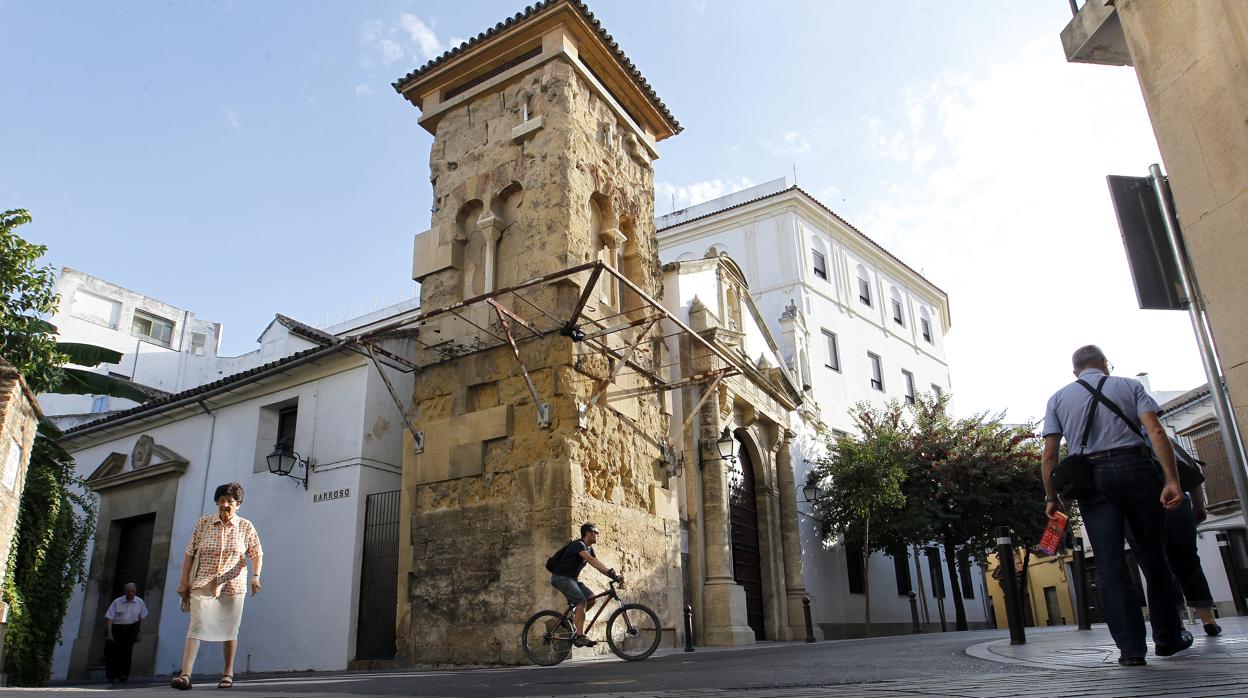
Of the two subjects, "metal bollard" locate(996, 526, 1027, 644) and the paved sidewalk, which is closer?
the paved sidewalk

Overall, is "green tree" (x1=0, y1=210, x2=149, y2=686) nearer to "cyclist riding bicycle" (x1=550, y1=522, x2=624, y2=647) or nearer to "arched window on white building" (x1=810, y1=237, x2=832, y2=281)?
"cyclist riding bicycle" (x1=550, y1=522, x2=624, y2=647)

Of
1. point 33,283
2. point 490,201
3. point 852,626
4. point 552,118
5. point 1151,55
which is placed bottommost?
point 852,626

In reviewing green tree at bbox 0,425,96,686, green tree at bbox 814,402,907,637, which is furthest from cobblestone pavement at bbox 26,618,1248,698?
green tree at bbox 814,402,907,637

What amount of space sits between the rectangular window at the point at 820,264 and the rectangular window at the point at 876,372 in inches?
134

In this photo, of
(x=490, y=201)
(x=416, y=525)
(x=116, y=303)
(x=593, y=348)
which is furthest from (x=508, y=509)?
(x=116, y=303)

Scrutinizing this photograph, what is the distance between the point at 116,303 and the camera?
34156mm

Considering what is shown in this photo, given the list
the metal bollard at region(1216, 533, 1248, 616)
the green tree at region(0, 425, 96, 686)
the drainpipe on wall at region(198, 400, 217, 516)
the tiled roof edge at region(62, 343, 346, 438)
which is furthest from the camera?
the metal bollard at region(1216, 533, 1248, 616)

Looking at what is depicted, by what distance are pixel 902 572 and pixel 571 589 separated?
65.5 feet

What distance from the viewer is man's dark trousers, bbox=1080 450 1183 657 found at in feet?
14.9

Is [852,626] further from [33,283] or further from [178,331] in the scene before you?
[178,331]

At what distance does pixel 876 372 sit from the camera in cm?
3056

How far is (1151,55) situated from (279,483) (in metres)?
13.4

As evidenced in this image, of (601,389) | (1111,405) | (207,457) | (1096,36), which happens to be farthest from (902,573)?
(1096,36)

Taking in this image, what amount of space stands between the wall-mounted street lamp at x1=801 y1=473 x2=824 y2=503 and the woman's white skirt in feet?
54.3
